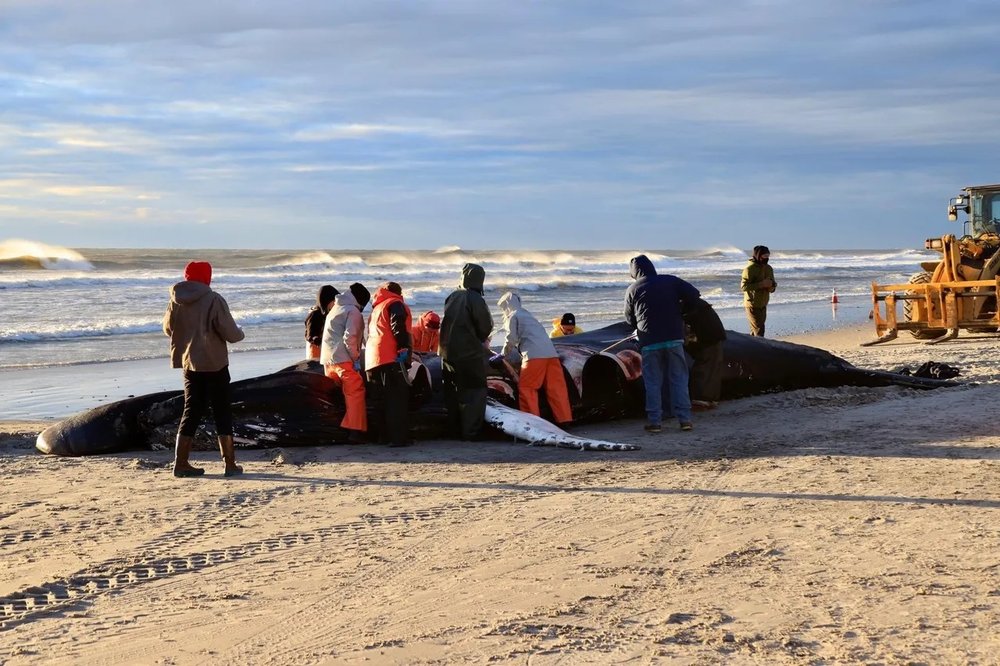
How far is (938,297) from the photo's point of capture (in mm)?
19250

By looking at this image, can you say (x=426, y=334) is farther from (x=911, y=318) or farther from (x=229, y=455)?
(x=911, y=318)

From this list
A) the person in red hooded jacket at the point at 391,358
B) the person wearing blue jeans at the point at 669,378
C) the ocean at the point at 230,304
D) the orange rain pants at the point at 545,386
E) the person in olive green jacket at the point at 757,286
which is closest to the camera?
the person in red hooded jacket at the point at 391,358

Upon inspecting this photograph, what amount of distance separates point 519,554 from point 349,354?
14.9ft

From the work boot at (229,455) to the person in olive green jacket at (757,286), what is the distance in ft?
31.9

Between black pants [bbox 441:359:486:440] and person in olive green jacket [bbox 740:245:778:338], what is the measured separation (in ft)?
24.1

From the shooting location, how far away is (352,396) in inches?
415

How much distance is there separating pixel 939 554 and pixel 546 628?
7.87ft

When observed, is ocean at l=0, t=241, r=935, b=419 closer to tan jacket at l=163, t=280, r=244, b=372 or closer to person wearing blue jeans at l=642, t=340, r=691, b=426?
tan jacket at l=163, t=280, r=244, b=372

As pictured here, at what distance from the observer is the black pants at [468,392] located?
10578mm

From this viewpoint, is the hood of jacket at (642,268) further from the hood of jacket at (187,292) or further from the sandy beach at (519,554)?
the hood of jacket at (187,292)

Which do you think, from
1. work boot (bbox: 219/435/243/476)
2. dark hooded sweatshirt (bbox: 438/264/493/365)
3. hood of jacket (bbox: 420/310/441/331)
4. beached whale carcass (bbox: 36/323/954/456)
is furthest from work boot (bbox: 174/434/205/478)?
hood of jacket (bbox: 420/310/441/331)

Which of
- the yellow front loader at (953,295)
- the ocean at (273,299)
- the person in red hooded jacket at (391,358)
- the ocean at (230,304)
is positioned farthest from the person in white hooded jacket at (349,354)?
the yellow front loader at (953,295)

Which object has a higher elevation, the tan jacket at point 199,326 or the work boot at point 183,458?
the tan jacket at point 199,326

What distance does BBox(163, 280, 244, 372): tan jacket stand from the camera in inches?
356
